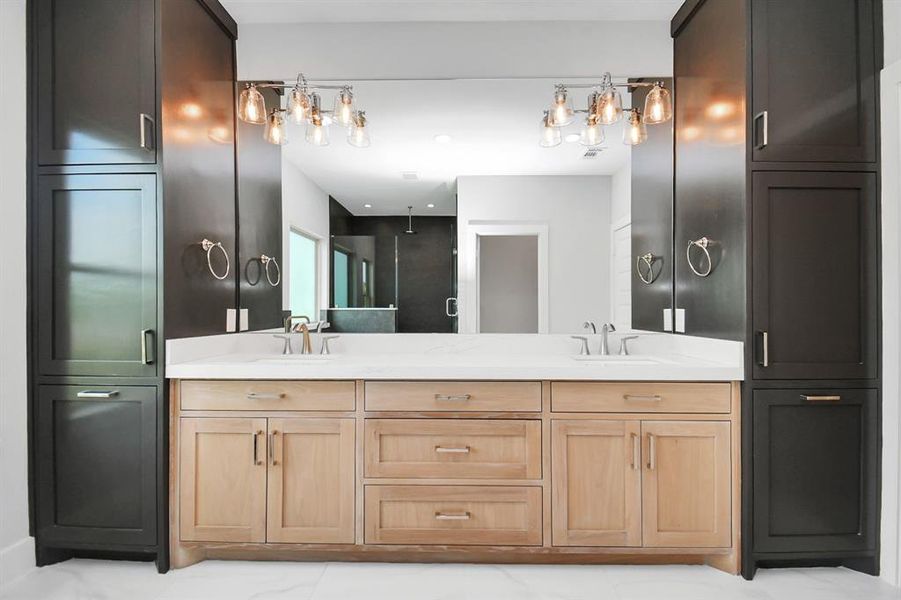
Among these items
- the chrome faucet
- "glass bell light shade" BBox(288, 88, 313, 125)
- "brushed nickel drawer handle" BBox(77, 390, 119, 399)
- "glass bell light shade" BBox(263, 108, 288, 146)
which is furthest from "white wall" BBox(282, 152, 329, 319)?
the chrome faucet

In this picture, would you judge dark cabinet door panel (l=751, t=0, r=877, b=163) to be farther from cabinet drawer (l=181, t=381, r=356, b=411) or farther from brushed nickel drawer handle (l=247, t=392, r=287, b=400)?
brushed nickel drawer handle (l=247, t=392, r=287, b=400)

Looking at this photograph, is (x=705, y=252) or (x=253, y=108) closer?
(x=705, y=252)

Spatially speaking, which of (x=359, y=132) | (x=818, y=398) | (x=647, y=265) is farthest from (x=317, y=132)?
(x=818, y=398)

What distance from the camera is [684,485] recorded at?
6.21 ft

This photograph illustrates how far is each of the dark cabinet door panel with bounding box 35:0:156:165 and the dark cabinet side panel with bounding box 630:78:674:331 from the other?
84.0 inches

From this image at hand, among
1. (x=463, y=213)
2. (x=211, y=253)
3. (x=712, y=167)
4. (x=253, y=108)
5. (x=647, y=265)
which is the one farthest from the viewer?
(x=463, y=213)

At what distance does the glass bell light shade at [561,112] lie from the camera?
93.0 inches

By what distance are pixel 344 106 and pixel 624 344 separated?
1.80 metres

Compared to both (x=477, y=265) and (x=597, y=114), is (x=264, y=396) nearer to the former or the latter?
(x=477, y=265)

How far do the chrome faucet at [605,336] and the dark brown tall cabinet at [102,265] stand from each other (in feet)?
6.25

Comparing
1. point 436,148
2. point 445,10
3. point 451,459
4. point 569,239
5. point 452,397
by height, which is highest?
point 445,10

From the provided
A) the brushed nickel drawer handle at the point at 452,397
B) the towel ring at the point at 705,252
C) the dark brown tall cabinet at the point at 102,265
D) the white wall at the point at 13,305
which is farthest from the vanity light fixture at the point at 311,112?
the towel ring at the point at 705,252

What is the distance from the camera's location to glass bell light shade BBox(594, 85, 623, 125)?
7.64 ft

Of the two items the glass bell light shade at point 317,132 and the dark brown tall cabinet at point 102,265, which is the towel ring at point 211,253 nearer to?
the dark brown tall cabinet at point 102,265
